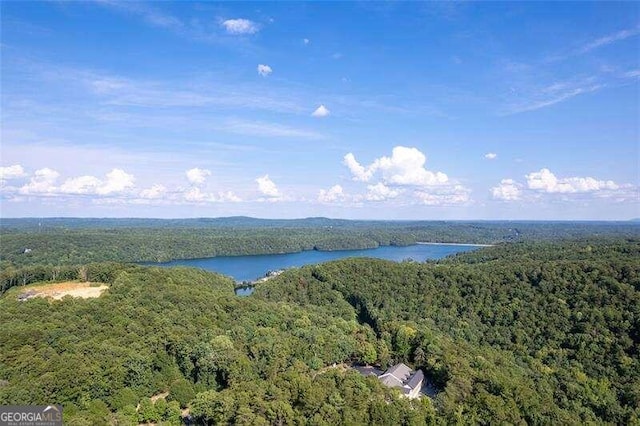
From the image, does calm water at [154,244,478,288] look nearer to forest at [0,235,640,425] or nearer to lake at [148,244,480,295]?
lake at [148,244,480,295]

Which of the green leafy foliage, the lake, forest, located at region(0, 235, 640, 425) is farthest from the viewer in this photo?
the lake

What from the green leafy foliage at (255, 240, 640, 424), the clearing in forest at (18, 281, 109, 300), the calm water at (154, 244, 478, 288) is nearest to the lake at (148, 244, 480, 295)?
the calm water at (154, 244, 478, 288)

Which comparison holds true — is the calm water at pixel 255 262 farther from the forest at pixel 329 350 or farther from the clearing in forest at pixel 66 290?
the clearing in forest at pixel 66 290

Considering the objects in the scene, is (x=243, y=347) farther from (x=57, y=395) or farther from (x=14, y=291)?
(x=14, y=291)

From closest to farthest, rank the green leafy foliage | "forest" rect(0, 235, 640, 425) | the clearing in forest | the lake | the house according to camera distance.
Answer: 1. "forest" rect(0, 235, 640, 425)
2. the house
3. the green leafy foliage
4. the clearing in forest
5. the lake

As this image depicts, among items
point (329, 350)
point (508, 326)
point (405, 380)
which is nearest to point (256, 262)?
point (508, 326)

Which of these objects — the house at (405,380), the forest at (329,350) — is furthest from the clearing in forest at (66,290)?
the house at (405,380)

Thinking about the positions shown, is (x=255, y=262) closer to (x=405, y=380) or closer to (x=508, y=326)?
(x=508, y=326)
